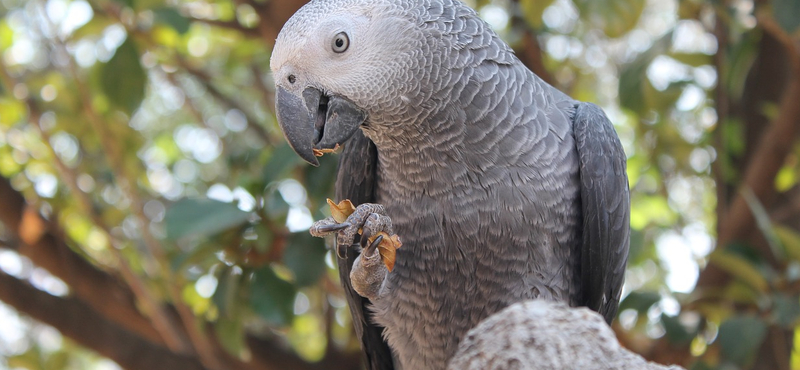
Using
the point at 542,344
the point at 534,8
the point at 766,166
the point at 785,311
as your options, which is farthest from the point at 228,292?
the point at 766,166

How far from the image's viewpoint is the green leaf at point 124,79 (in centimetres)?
201

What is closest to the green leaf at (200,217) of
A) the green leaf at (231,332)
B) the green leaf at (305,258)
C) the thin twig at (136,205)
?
the green leaf at (305,258)

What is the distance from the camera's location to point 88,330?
234cm

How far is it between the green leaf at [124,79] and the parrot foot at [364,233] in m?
1.04

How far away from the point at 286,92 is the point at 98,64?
1175 mm

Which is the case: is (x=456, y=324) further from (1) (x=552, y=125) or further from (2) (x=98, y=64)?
(2) (x=98, y=64)

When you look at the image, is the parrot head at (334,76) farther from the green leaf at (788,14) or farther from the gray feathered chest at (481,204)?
the green leaf at (788,14)

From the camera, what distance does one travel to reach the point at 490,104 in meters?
1.31

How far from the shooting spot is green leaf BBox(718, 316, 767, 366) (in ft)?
6.33

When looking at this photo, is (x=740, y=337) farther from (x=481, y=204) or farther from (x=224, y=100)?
(x=224, y=100)

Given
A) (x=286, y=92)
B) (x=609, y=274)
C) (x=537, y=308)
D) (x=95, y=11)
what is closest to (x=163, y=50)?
(x=95, y=11)

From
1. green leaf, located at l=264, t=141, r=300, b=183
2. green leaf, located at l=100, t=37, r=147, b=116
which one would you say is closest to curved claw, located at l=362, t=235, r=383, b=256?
green leaf, located at l=264, t=141, r=300, b=183

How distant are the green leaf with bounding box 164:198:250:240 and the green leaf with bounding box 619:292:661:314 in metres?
1.20

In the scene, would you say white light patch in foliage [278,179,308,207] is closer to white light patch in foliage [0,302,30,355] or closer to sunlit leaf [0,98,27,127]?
sunlit leaf [0,98,27,127]
